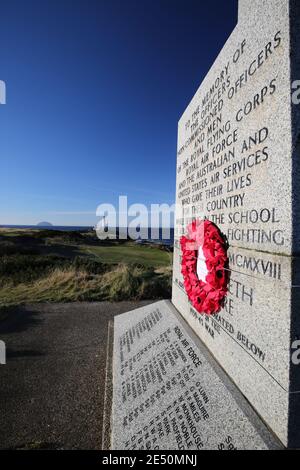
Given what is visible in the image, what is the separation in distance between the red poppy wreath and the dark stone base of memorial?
1.79 feet

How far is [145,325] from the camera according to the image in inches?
173

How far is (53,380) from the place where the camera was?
3.81 m

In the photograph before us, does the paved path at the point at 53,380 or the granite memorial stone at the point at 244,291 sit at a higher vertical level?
the granite memorial stone at the point at 244,291

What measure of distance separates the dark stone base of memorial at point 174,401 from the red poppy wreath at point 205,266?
55cm

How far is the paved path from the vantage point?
2838 mm

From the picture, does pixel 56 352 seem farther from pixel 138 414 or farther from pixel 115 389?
pixel 138 414

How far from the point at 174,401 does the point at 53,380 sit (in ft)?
6.65

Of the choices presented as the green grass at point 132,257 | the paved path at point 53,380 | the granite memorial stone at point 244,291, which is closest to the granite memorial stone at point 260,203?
the granite memorial stone at point 244,291

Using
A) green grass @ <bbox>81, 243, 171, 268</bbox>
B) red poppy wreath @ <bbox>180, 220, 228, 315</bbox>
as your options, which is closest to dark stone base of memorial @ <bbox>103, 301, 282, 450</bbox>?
red poppy wreath @ <bbox>180, 220, 228, 315</bbox>

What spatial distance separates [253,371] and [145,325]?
2.26 m

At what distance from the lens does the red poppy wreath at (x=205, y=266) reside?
116 inches

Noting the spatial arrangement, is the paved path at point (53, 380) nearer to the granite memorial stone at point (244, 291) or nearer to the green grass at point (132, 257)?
the granite memorial stone at point (244, 291)

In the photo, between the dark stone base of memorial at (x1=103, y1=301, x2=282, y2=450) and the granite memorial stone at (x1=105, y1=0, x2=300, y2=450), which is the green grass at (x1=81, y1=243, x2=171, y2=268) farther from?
the granite memorial stone at (x1=105, y1=0, x2=300, y2=450)

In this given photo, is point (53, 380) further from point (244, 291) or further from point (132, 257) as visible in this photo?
point (132, 257)
